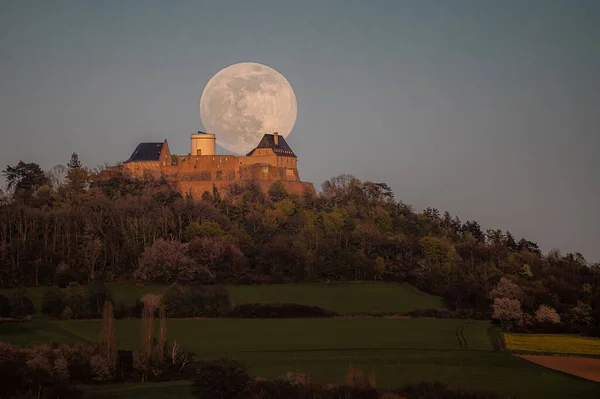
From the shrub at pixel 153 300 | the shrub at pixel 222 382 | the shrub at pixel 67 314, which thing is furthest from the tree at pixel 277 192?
the shrub at pixel 222 382

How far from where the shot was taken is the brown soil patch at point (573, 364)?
4588cm

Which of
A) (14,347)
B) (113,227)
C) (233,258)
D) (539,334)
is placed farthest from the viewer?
(113,227)

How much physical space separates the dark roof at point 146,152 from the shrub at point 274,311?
116ft

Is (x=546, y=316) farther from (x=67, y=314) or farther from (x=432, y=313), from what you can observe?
(x=67, y=314)

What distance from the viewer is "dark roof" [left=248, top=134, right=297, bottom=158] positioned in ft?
319

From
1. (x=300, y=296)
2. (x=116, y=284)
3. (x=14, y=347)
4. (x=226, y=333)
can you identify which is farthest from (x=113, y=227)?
(x=14, y=347)

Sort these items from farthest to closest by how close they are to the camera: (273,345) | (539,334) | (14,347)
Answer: (539,334)
(273,345)
(14,347)

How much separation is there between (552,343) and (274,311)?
17.2 meters

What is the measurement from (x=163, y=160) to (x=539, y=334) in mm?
47168

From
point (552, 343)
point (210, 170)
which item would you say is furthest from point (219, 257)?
point (552, 343)

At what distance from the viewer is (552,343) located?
54594mm

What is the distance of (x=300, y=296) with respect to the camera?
6750 cm

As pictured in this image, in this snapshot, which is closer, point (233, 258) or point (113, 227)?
point (233, 258)

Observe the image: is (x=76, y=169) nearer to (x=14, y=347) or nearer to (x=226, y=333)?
(x=226, y=333)
